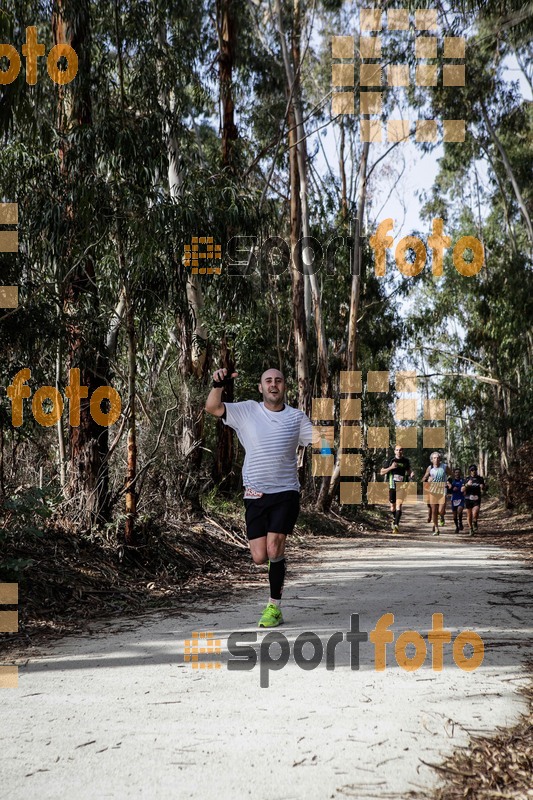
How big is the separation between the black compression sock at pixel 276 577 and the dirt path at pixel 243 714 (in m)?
0.24

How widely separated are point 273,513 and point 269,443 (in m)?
0.52

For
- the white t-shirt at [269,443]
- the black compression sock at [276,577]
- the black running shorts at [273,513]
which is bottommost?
the black compression sock at [276,577]

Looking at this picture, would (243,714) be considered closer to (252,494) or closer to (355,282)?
(252,494)

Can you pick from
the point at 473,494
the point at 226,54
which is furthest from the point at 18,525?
the point at 473,494

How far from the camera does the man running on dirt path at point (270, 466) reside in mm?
6164

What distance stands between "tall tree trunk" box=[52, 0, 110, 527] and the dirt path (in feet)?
9.80

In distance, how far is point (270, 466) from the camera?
20.2 feet

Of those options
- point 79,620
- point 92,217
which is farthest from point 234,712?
point 92,217

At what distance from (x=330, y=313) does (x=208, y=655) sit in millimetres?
23303

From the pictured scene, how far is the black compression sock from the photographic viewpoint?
6.20 metres
